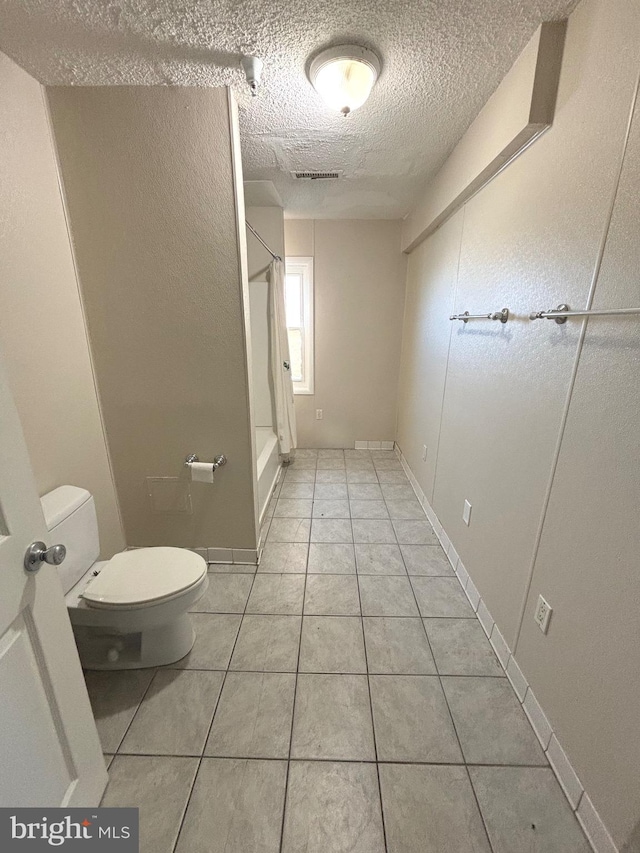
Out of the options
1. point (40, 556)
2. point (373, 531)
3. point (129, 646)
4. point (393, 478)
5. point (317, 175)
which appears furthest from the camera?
point (393, 478)

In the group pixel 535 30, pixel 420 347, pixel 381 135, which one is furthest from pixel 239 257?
pixel 420 347

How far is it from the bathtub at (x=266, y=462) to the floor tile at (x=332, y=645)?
2.69 ft

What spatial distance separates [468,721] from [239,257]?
2.08m

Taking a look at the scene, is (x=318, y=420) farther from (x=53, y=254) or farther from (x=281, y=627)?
(x=53, y=254)

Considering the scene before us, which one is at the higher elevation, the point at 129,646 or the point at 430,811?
the point at 129,646

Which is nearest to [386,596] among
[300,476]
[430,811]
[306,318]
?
[430,811]

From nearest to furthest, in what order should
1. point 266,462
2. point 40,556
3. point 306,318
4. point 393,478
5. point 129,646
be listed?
point 40,556 → point 129,646 → point 266,462 → point 393,478 → point 306,318

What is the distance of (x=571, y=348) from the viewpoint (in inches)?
41.1

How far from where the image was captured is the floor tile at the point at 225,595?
1660 mm

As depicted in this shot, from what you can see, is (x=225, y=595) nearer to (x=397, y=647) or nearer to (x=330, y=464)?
(x=397, y=647)

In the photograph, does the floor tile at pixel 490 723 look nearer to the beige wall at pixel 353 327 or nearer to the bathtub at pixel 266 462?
the bathtub at pixel 266 462

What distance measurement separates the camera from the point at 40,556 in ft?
2.43

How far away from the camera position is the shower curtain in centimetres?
271

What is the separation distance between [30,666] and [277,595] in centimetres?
114
